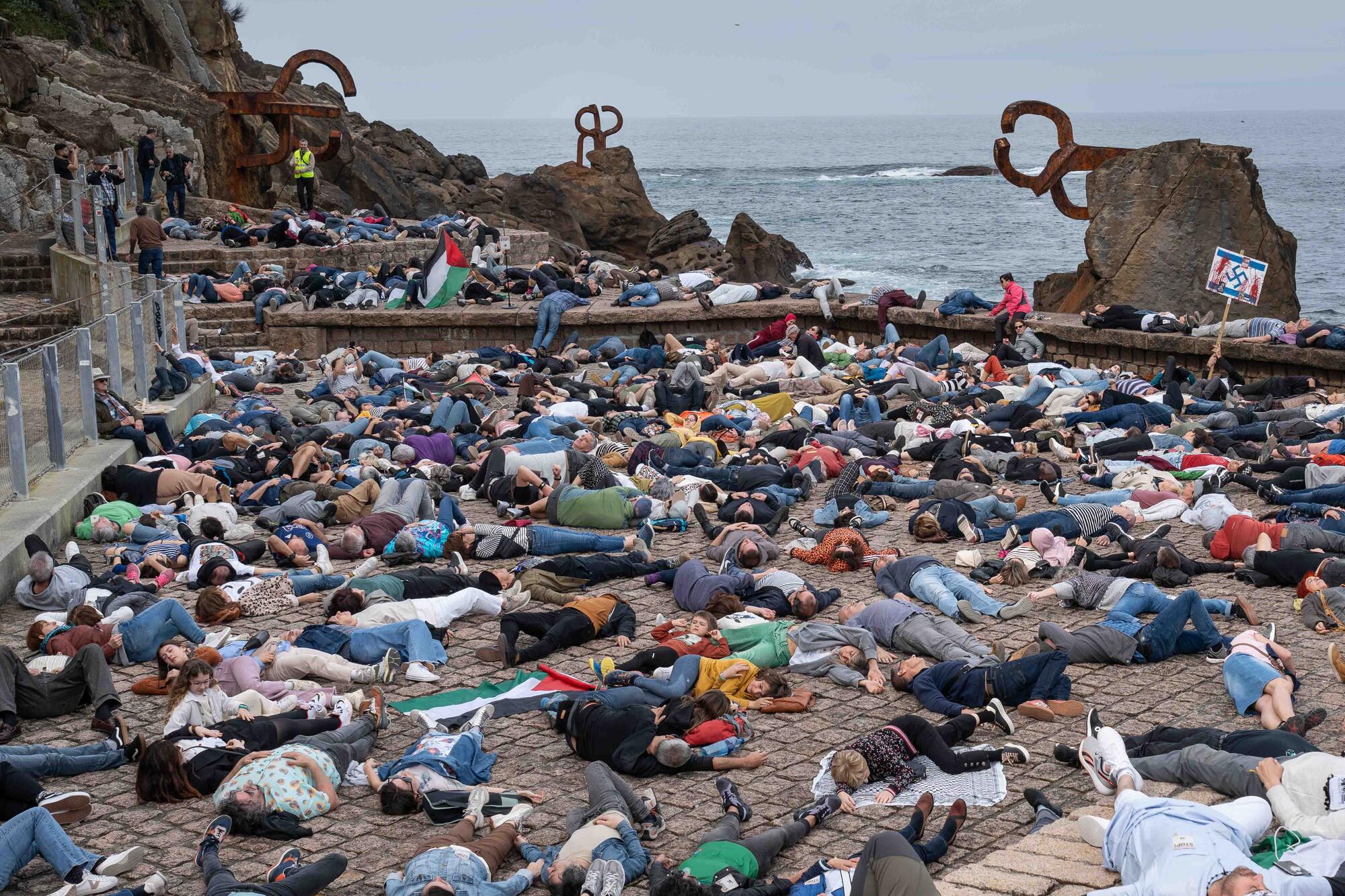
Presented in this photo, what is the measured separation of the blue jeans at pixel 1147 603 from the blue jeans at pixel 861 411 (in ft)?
20.9

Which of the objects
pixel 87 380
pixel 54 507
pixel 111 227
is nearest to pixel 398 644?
pixel 54 507

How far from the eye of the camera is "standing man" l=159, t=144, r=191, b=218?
25219 mm

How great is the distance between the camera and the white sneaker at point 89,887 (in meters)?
5.63

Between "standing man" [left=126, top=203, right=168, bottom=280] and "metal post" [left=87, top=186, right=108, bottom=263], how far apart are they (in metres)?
0.42

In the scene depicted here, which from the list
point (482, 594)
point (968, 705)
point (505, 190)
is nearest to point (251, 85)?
point (505, 190)

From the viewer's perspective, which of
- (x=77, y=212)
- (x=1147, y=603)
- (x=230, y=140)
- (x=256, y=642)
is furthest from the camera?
(x=230, y=140)

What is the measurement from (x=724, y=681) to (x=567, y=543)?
10.7 feet

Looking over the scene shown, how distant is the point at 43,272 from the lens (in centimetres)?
2062

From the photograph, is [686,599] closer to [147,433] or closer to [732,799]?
[732,799]

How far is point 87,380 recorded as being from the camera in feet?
41.0

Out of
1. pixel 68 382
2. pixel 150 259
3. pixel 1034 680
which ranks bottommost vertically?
pixel 1034 680

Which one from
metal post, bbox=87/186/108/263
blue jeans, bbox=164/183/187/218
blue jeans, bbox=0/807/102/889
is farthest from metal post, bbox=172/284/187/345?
blue jeans, bbox=0/807/102/889

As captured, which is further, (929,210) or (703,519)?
(929,210)

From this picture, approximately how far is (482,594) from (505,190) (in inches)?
1482
